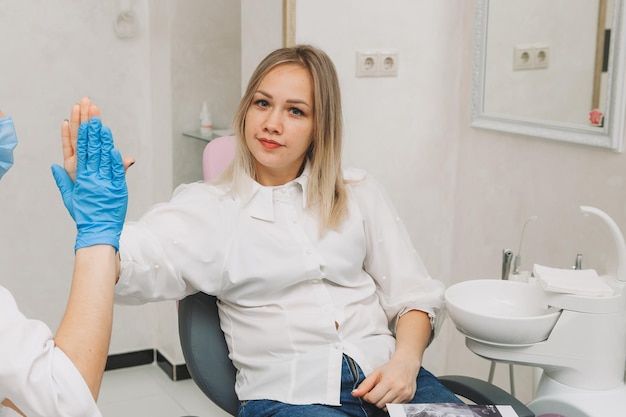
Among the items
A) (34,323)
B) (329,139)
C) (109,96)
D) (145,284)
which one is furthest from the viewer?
(109,96)

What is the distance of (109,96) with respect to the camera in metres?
3.15

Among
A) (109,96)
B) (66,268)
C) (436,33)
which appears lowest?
(66,268)

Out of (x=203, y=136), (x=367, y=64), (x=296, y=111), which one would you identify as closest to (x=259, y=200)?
(x=296, y=111)

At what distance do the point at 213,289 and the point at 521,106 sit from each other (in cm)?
130

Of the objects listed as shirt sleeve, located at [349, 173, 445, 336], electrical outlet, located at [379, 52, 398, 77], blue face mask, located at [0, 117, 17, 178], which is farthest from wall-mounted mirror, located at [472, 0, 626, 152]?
blue face mask, located at [0, 117, 17, 178]

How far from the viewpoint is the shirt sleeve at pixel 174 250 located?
5.50ft

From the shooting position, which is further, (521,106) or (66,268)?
(66,268)

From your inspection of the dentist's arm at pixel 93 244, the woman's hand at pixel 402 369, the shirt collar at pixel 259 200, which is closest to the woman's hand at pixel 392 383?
the woman's hand at pixel 402 369

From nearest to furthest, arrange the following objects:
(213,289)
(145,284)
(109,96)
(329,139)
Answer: (145,284) < (213,289) < (329,139) < (109,96)

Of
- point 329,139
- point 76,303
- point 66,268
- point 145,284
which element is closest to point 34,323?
point 76,303

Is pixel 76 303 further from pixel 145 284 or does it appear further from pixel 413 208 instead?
pixel 413 208

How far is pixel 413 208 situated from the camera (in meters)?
2.88

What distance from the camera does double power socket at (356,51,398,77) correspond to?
2.66 meters

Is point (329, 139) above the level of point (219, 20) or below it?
below
